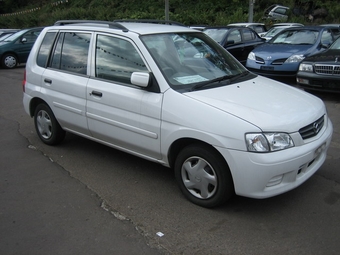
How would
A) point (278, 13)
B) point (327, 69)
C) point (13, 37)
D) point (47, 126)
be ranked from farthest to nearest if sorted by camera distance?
point (278, 13) < point (13, 37) < point (327, 69) < point (47, 126)

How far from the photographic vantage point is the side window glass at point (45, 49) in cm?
540

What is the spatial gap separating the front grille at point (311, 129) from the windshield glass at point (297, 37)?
293 inches

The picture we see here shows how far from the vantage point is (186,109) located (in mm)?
3674

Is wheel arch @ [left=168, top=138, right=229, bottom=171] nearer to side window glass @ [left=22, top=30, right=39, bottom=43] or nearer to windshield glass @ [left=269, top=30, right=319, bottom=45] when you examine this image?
windshield glass @ [left=269, top=30, right=319, bottom=45]

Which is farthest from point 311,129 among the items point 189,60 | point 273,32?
point 273,32

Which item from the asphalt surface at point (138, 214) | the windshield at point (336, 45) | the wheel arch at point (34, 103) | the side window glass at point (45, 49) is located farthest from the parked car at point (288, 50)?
the wheel arch at point (34, 103)

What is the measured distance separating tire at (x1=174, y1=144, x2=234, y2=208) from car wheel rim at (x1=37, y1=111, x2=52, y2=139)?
2.52 metres

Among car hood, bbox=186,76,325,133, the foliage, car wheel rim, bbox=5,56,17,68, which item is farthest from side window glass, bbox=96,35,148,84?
the foliage

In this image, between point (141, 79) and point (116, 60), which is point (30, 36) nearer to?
point (116, 60)

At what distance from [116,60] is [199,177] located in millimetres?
1732

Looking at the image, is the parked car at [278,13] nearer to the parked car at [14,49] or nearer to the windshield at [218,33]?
the windshield at [218,33]

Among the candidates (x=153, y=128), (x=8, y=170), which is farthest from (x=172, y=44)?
(x=8, y=170)

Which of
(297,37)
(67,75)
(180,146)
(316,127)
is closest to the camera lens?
(316,127)

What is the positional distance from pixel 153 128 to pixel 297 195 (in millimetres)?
1708
